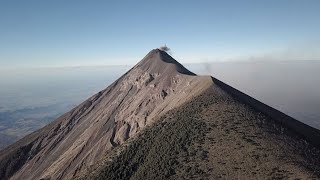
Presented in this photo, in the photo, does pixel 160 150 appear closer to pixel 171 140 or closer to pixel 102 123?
pixel 171 140

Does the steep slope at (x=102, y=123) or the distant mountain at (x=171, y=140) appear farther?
the steep slope at (x=102, y=123)

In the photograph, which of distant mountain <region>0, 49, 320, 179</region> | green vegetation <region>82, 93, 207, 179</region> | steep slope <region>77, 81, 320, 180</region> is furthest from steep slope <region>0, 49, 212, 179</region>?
green vegetation <region>82, 93, 207, 179</region>

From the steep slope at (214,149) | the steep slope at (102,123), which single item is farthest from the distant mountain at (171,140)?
the steep slope at (102,123)

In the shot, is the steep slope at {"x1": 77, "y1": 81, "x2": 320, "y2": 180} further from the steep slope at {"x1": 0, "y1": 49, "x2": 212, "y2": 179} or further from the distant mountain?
the steep slope at {"x1": 0, "y1": 49, "x2": 212, "y2": 179}

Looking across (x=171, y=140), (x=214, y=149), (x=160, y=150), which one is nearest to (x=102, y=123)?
(x=171, y=140)

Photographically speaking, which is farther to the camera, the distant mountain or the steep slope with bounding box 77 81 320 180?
the distant mountain

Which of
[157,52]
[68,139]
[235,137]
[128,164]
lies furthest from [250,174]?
[157,52]

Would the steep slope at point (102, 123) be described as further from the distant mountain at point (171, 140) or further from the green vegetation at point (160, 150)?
the green vegetation at point (160, 150)
